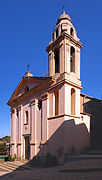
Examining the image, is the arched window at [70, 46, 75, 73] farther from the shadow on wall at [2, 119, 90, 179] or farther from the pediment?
the shadow on wall at [2, 119, 90, 179]

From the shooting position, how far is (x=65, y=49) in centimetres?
1107

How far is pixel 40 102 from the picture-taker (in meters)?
13.6

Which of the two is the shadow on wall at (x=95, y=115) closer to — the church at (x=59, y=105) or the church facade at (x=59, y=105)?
the church at (x=59, y=105)

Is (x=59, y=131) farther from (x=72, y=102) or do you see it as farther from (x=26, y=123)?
(x=26, y=123)

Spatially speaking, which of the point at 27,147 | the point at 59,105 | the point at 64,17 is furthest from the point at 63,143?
the point at 64,17

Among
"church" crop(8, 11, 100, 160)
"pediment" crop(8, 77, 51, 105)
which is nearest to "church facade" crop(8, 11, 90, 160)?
"church" crop(8, 11, 100, 160)

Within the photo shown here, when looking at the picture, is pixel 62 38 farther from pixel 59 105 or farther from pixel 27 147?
pixel 27 147

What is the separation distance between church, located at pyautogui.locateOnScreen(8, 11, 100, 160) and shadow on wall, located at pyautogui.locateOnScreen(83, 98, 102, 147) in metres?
0.22

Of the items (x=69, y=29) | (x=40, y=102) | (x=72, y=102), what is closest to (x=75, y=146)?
(x=72, y=102)

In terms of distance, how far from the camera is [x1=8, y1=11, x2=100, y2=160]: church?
10.2 meters

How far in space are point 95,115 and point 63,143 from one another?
7.76 m

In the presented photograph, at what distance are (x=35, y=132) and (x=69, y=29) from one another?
9.88 metres

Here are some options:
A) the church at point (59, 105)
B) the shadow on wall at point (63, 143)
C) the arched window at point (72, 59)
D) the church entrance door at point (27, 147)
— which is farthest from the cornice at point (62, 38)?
the church entrance door at point (27, 147)

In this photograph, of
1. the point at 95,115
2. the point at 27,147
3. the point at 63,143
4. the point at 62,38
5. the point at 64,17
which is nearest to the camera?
the point at 63,143
